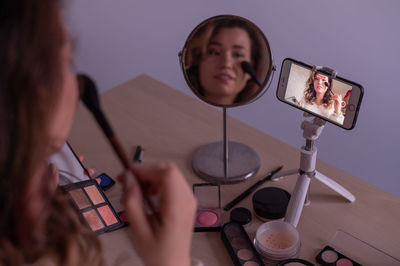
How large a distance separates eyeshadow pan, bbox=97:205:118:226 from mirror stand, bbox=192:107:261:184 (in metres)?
0.19

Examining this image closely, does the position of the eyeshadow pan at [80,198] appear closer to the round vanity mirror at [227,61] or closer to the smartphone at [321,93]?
the round vanity mirror at [227,61]

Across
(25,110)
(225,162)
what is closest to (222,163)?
(225,162)

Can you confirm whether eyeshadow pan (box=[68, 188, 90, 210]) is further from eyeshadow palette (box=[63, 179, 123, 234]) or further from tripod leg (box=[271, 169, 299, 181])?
tripod leg (box=[271, 169, 299, 181])

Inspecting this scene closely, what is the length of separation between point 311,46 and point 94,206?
91 centimetres

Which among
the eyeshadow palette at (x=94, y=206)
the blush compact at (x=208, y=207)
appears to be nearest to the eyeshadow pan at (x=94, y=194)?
the eyeshadow palette at (x=94, y=206)

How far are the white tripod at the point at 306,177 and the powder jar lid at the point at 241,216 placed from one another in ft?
0.21

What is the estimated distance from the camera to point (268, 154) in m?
0.91

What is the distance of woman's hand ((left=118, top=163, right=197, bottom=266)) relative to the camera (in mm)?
460

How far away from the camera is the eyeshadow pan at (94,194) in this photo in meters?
0.78

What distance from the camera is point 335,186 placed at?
2.60 ft

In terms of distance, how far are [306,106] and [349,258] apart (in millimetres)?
248

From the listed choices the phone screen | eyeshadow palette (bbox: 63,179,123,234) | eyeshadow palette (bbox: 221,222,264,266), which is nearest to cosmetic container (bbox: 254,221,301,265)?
eyeshadow palette (bbox: 221,222,264,266)

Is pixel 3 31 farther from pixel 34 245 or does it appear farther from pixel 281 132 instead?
pixel 281 132

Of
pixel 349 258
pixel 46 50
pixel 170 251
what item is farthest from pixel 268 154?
pixel 46 50
